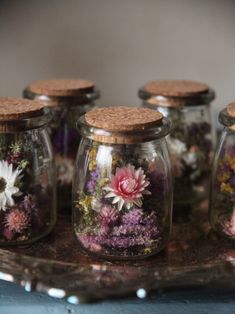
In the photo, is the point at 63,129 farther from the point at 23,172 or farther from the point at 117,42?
the point at 117,42

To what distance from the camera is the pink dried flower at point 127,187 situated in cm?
64

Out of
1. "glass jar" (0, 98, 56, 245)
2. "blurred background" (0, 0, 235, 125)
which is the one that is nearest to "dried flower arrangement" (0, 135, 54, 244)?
"glass jar" (0, 98, 56, 245)

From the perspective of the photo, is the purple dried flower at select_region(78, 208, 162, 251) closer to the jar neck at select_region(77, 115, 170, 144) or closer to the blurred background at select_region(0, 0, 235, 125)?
the jar neck at select_region(77, 115, 170, 144)

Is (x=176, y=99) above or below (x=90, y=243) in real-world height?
above

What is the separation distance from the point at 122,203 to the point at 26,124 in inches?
6.0

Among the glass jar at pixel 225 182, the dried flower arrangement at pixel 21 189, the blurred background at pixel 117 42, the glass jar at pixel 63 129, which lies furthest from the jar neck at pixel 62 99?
the blurred background at pixel 117 42

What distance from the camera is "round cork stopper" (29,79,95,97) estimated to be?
0.81 metres

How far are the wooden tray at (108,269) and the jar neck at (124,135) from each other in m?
0.15

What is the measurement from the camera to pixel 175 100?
811mm

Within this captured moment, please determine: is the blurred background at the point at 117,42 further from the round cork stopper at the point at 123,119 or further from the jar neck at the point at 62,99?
the round cork stopper at the point at 123,119

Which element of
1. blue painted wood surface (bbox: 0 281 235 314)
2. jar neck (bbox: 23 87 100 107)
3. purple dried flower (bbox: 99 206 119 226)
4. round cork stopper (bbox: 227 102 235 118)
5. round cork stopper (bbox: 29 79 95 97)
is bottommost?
blue painted wood surface (bbox: 0 281 235 314)

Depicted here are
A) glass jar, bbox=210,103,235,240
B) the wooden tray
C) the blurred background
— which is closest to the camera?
the wooden tray

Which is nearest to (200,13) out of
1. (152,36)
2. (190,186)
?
(152,36)

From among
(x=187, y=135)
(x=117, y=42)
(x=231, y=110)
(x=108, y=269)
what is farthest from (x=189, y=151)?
(x=117, y=42)
